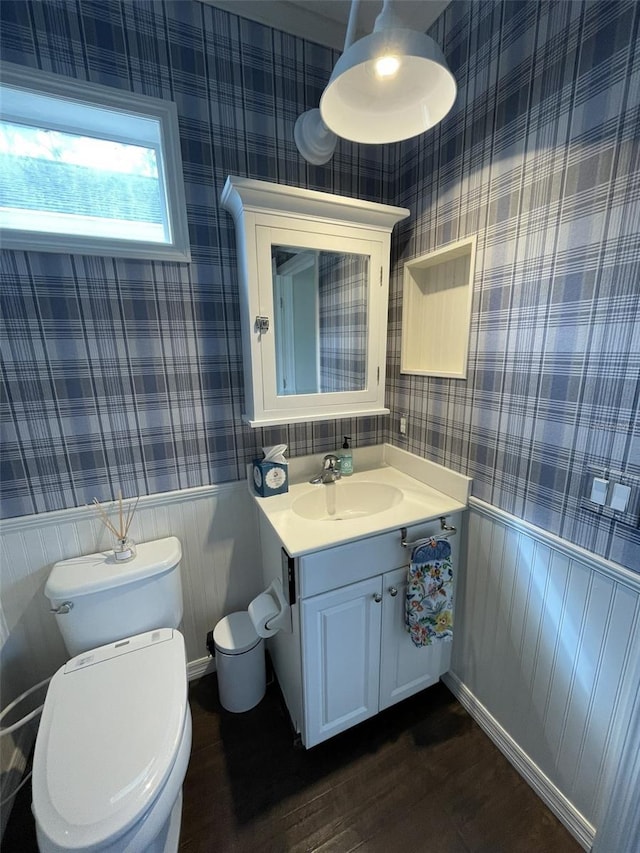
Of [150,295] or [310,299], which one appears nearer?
[150,295]

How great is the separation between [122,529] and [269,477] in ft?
1.86

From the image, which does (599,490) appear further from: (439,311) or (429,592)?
(439,311)

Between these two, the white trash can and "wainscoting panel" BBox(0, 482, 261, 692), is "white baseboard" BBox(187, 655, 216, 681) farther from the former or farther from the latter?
the white trash can

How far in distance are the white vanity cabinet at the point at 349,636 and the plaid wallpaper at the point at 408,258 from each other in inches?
18.3

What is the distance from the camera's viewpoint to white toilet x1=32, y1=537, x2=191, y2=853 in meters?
0.77

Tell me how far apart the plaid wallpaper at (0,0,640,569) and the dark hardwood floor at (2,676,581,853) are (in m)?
0.93

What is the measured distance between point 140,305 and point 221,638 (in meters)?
1.30

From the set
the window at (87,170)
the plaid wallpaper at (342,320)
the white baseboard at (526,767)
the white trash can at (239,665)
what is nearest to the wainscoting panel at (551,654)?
the white baseboard at (526,767)

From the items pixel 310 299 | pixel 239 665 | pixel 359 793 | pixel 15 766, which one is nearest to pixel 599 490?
pixel 310 299

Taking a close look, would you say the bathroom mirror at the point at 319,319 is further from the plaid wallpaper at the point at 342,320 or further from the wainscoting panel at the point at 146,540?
the wainscoting panel at the point at 146,540

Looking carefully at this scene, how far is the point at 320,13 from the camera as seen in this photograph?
49.2 inches

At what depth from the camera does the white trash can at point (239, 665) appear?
1368mm

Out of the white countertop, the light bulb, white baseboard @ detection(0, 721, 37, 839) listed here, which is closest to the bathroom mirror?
the white countertop

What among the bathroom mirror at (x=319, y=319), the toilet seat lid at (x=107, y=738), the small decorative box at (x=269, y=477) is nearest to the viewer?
the toilet seat lid at (x=107, y=738)
